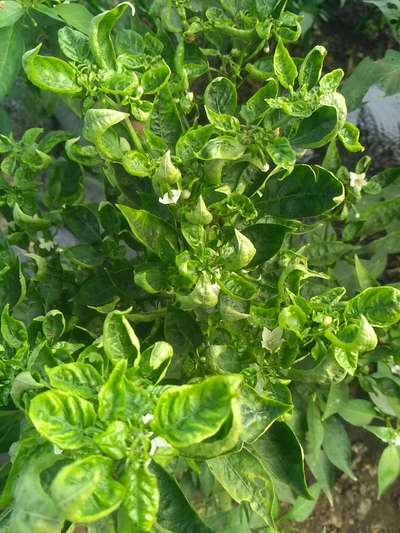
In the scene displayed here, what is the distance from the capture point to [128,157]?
82 cm

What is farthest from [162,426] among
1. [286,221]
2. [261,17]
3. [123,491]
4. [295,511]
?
[295,511]

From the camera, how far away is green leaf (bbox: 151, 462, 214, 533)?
728 mm

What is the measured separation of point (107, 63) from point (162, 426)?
0.49 metres

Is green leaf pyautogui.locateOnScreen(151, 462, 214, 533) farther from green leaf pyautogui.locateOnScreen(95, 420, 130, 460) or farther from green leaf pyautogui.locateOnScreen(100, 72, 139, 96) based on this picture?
green leaf pyautogui.locateOnScreen(100, 72, 139, 96)

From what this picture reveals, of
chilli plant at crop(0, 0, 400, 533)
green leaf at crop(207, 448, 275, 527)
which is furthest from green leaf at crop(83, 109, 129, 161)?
green leaf at crop(207, 448, 275, 527)

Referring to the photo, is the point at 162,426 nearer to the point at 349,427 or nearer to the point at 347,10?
the point at 349,427

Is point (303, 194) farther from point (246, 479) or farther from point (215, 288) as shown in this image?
point (246, 479)

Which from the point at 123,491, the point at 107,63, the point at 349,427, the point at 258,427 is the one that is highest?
the point at 107,63

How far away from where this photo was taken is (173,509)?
0.74m

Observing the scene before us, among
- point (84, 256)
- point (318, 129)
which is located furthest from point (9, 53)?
point (318, 129)

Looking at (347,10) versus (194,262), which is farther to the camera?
(347,10)

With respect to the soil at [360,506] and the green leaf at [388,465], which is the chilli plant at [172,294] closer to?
the green leaf at [388,465]

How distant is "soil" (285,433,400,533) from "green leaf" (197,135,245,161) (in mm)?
1208

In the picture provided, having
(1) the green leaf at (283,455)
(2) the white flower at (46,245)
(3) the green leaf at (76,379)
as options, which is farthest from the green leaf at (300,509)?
(3) the green leaf at (76,379)
